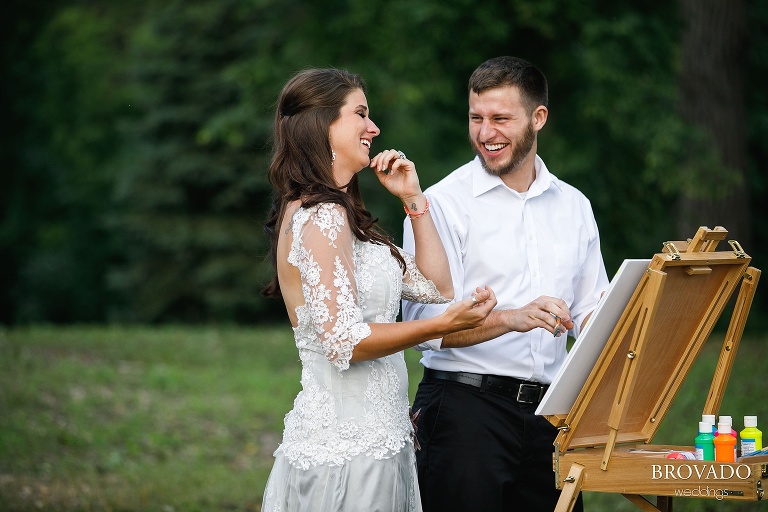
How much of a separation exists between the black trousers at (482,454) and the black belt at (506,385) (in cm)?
2

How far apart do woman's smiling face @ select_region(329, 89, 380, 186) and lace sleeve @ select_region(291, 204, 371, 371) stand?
233 millimetres

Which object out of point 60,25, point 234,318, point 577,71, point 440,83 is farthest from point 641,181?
point 60,25

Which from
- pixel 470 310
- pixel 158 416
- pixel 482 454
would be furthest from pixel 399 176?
pixel 158 416

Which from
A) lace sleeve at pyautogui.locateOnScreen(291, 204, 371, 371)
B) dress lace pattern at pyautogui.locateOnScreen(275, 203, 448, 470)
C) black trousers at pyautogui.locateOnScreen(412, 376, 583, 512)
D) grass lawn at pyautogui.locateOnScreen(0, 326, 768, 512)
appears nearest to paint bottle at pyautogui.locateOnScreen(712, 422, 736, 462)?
black trousers at pyautogui.locateOnScreen(412, 376, 583, 512)

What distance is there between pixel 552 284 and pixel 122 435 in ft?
19.7

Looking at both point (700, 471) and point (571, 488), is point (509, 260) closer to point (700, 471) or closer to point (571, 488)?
point (571, 488)

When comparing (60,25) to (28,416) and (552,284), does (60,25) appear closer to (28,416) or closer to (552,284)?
(28,416)

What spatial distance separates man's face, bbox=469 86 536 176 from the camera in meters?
Answer: 4.20

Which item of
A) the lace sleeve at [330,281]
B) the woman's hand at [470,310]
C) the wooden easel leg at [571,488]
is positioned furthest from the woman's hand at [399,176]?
the wooden easel leg at [571,488]

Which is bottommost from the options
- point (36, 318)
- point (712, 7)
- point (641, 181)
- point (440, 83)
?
point (36, 318)

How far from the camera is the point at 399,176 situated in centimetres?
379

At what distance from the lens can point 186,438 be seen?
9375mm

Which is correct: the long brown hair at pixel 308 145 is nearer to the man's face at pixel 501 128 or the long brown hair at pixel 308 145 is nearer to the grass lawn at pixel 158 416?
the man's face at pixel 501 128

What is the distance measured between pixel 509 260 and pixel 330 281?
3.56 feet
